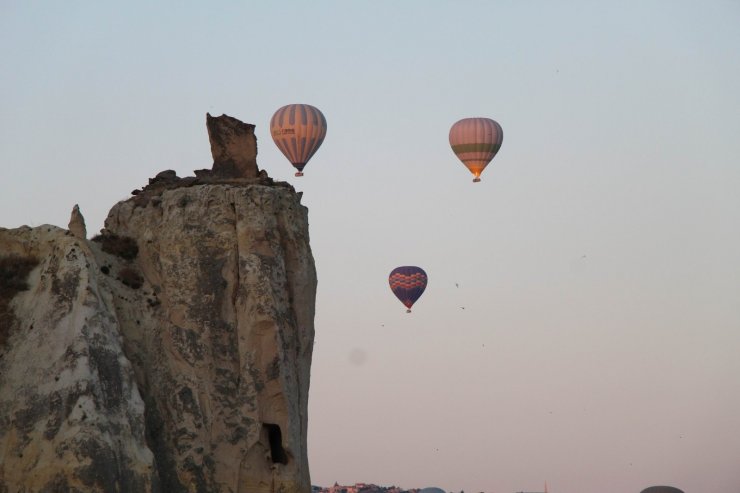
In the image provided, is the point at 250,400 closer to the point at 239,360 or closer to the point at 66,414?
the point at 239,360

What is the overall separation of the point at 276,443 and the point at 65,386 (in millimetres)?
6603

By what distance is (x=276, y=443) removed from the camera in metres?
53.7

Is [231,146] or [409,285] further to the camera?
[409,285]

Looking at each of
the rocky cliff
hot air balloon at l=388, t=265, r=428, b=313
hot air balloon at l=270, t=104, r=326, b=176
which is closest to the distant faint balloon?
hot air balloon at l=388, t=265, r=428, b=313

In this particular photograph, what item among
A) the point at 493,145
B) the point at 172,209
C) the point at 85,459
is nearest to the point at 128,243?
the point at 172,209

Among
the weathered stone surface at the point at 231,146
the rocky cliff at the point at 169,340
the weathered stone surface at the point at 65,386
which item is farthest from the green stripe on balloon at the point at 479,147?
the weathered stone surface at the point at 65,386

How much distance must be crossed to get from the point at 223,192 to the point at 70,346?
22.7ft

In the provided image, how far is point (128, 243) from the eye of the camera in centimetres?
5534

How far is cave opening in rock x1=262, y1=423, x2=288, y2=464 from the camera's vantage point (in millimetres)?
53406

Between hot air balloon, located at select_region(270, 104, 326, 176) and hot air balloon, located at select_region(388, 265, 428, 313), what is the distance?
1323 centimetres

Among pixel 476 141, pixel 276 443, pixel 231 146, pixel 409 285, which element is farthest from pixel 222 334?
pixel 409 285

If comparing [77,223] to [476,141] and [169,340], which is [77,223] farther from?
[476,141]

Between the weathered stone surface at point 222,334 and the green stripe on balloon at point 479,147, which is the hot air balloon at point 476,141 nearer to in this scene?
the green stripe on balloon at point 479,147

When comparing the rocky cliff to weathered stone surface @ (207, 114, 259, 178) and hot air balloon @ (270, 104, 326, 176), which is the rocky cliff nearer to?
weathered stone surface @ (207, 114, 259, 178)
